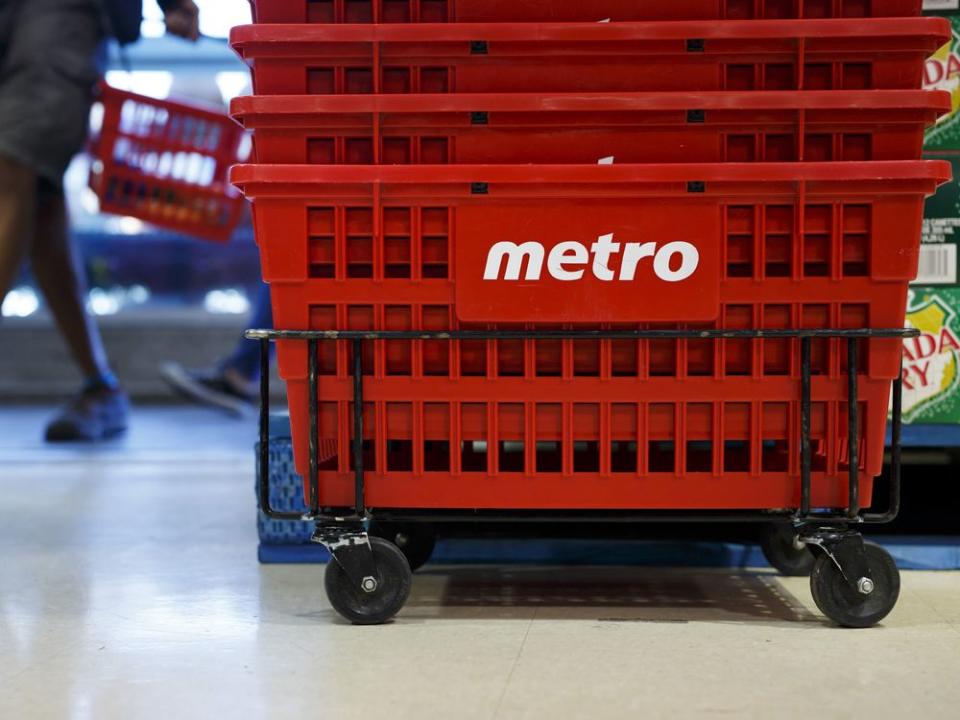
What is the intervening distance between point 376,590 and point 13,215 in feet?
7.78

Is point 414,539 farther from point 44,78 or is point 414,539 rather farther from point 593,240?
point 44,78

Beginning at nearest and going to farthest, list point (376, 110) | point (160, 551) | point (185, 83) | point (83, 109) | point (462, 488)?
point (376, 110) < point (462, 488) < point (160, 551) < point (83, 109) < point (185, 83)

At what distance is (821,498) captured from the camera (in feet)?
6.48

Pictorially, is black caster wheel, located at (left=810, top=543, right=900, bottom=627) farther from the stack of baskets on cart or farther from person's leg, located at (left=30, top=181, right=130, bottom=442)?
person's leg, located at (left=30, top=181, right=130, bottom=442)

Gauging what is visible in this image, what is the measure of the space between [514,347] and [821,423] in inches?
20.8

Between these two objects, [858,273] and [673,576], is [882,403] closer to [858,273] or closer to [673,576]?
[858,273]

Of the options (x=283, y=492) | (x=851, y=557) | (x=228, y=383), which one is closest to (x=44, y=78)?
(x=228, y=383)

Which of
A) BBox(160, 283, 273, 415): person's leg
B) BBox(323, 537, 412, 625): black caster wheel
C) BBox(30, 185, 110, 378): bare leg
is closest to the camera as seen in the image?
BBox(323, 537, 412, 625): black caster wheel

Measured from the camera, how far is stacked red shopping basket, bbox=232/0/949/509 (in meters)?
1.87

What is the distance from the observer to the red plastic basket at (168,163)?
4090 mm

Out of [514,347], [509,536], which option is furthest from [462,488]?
[509,536]

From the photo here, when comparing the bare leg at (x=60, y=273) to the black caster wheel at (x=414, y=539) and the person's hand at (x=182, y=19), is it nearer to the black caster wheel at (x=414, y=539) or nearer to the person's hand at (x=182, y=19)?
the person's hand at (x=182, y=19)

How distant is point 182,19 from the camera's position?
11.9ft

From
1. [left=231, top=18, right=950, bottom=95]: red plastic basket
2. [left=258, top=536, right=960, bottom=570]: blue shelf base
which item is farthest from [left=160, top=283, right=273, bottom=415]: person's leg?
[left=231, top=18, right=950, bottom=95]: red plastic basket
